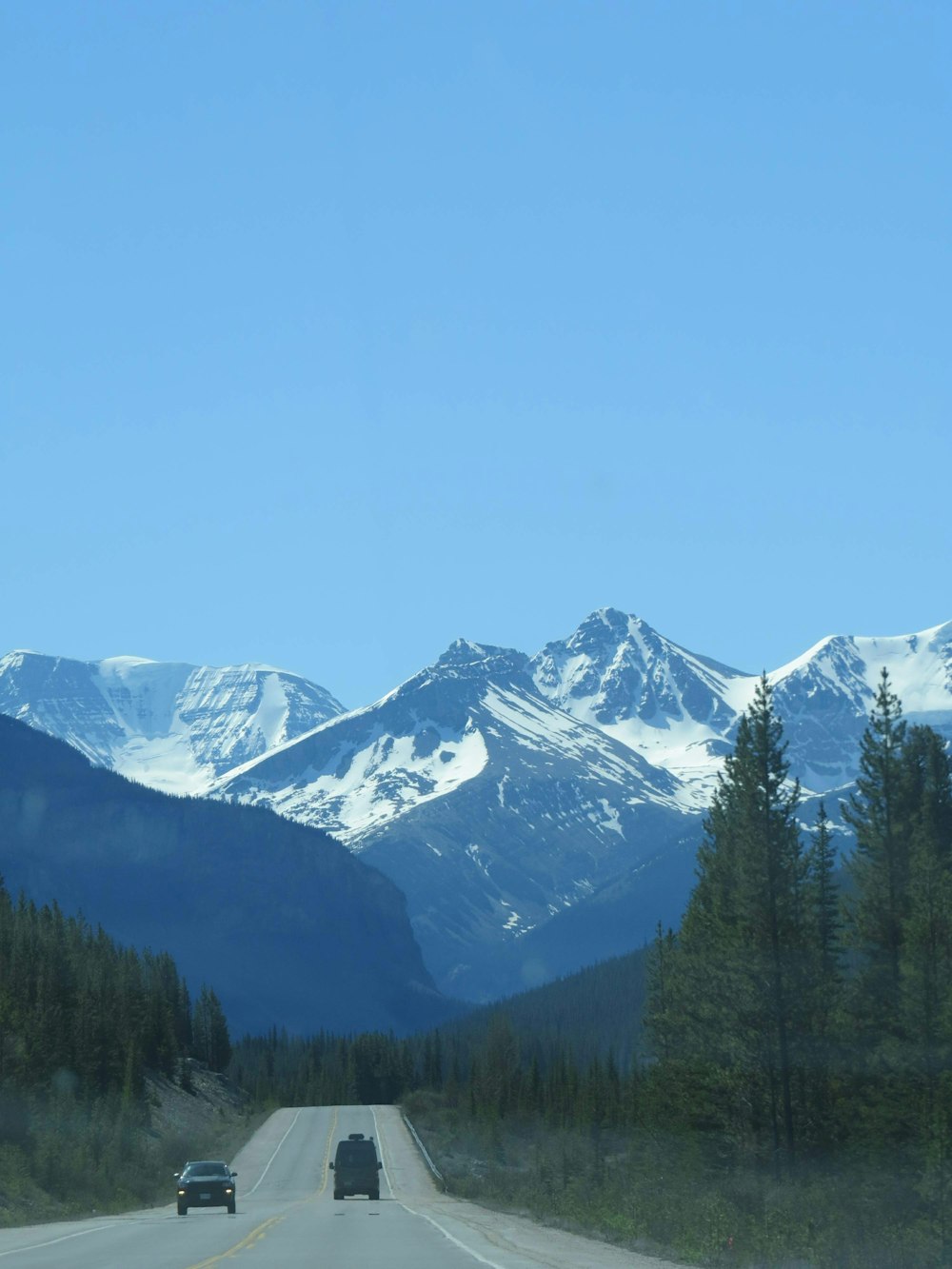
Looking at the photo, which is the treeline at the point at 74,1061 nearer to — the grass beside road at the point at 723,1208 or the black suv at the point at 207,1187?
the black suv at the point at 207,1187

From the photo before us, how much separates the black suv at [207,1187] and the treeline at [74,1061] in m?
4.36

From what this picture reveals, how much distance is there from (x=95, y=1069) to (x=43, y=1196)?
148ft

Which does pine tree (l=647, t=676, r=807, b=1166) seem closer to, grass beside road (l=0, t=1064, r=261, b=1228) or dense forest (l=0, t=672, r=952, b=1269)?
dense forest (l=0, t=672, r=952, b=1269)

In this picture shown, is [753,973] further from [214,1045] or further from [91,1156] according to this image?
[214,1045]

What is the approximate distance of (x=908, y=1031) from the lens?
53375mm

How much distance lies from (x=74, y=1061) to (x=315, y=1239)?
2454 inches

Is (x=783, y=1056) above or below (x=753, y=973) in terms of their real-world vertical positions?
below

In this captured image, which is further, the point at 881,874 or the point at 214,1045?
the point at 214,1045

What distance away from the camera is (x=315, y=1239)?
42.7 meters

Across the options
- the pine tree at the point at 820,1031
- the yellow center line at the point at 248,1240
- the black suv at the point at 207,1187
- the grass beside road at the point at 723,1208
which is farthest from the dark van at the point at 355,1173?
the pine tree at the point at 820,1031

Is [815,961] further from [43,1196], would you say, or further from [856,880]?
[43,1196]

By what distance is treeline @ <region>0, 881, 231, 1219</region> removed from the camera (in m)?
66.6

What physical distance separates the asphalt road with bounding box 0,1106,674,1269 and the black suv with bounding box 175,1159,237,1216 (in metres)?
0.47

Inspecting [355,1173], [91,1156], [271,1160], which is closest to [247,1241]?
[355,1173]
